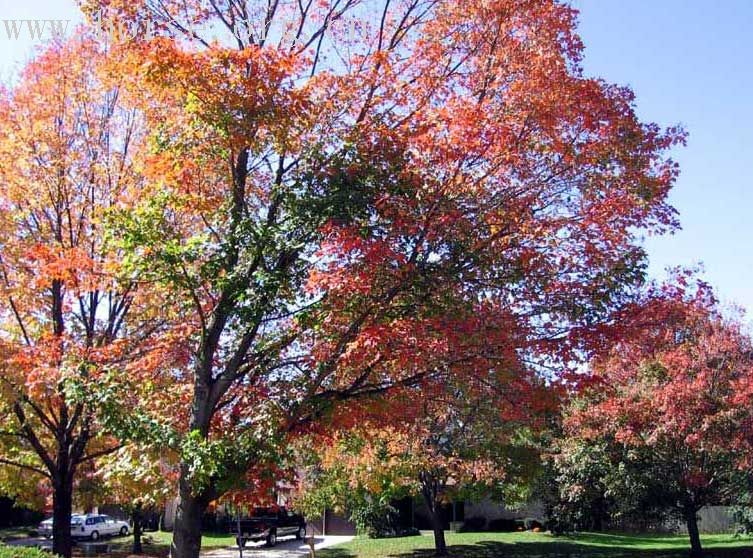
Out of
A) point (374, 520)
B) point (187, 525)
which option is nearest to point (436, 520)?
point (374, 520)

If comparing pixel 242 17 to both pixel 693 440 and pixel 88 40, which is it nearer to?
pixel 88 40

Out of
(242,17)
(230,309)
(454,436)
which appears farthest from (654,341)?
(454,436)

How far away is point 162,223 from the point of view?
937cm

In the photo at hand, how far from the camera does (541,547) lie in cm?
2353

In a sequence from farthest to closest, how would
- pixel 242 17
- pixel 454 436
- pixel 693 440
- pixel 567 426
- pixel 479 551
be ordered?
1. pixel 479 551
2. pixel 454 436
3. pixel 567 426
4. pixel 693 440
5. pixel 242 17

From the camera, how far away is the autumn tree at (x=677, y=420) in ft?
54.6

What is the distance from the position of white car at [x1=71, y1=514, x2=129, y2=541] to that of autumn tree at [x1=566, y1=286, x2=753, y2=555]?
27.8 meters

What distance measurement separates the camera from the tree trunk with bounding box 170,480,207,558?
9531 mm

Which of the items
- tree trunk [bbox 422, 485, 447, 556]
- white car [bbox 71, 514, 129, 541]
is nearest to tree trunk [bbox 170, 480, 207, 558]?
tree trunk [bbox 422, 485, 447, 556]

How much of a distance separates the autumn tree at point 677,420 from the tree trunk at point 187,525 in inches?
393

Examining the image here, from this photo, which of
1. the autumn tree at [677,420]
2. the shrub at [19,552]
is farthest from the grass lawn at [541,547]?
the shrub at [19,552]

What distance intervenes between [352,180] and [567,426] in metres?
12.9

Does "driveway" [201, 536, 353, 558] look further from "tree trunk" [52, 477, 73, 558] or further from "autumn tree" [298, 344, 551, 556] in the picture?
"tree trunk" [52, 477, 73, 558]

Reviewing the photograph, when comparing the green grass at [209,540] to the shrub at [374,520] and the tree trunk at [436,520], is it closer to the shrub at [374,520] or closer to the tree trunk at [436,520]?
the shrub at [374,520]
